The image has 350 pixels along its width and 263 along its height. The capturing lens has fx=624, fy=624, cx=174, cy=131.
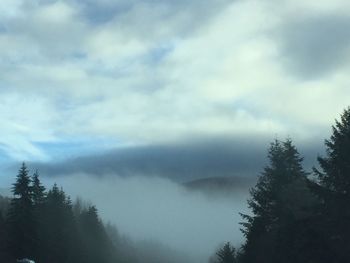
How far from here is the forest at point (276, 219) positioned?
121 ft

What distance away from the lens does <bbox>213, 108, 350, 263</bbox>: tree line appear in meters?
36.2

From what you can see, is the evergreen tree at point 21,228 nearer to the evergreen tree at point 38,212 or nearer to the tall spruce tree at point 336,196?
the evergreen tree at point 38,212

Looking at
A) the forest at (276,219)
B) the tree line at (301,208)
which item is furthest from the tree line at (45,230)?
the tree line at (301,208)

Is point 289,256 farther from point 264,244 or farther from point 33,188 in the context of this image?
point 33,188

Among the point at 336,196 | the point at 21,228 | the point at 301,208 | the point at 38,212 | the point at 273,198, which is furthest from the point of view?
the point at 38,212

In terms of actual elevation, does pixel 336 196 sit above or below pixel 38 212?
below

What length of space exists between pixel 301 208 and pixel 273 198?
38.9 feet

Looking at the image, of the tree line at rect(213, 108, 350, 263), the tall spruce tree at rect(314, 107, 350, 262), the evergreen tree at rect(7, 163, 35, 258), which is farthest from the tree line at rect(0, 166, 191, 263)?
the tall spruce tree at rect(314, 107, 350, 262)

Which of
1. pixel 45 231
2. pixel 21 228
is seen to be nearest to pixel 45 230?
pixel 45 231

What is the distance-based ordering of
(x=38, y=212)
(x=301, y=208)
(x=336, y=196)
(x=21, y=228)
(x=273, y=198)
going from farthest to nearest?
(x=38, y=212)
(x=21, y=228)
(x=273, y=198)
(x=301, y=208)
(x=336, y=196)

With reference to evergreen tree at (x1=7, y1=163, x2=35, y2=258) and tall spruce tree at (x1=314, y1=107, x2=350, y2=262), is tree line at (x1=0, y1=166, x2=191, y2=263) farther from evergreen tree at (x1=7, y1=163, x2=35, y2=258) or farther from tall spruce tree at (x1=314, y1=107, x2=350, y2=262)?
tall spruce tree at (x1=314, y1=107, x2=350, y2=262)

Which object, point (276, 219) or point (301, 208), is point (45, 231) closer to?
point (276, 219)

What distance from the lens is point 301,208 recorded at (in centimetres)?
4191

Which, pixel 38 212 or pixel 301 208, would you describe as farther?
pixel 38 212
